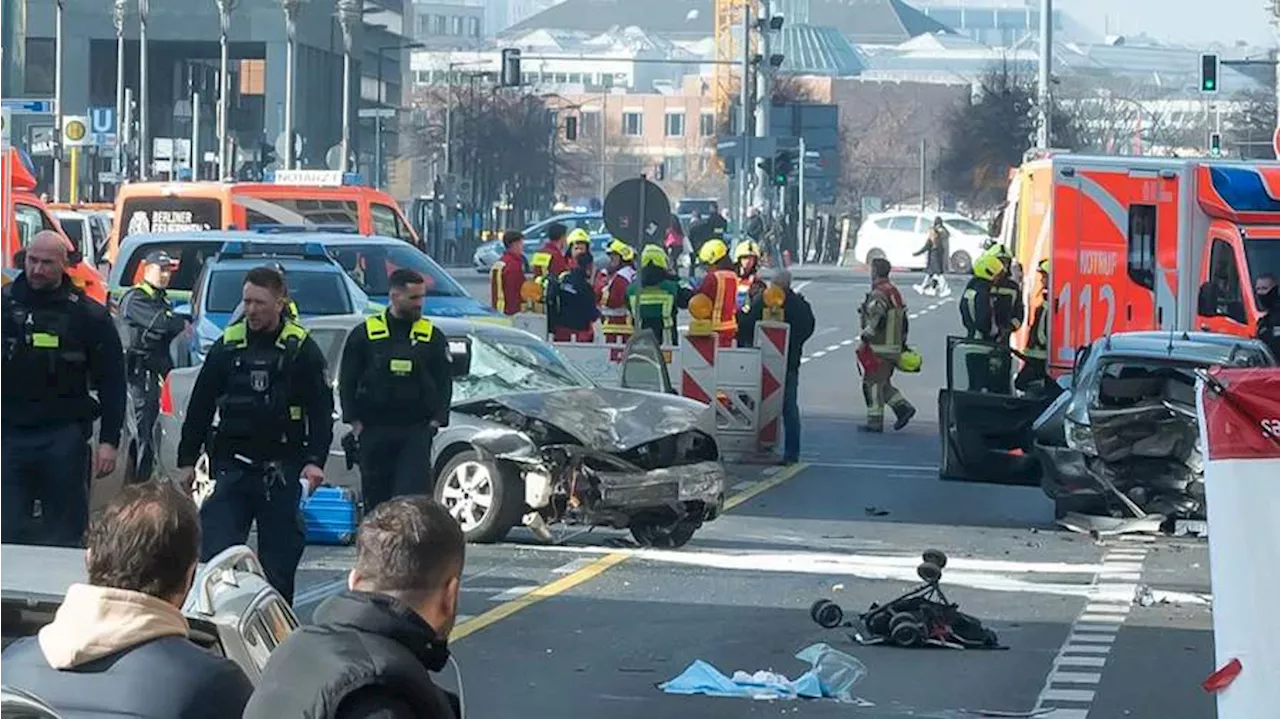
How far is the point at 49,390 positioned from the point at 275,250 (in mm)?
14811

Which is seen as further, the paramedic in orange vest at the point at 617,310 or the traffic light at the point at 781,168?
the traffic light at the point at 781,168

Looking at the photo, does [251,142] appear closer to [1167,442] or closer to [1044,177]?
[1044,177]

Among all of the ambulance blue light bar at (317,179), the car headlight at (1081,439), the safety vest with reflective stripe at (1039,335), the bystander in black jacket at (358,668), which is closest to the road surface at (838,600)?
the car headlight at (1081,439)

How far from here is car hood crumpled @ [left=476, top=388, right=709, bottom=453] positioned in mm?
17016

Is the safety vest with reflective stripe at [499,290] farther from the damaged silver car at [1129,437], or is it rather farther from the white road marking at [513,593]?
the white road marking at [513,593]

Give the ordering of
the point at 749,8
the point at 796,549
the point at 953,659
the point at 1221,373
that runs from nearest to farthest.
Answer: the point at 1221,373 → the point at 953,659 → the point at 796,549 → the point at 749,8

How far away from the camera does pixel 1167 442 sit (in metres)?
18.6

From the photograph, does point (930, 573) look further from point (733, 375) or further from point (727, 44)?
point (727, 44)

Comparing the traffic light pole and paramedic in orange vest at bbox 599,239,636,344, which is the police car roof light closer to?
paramedic in orange vest at bbox 599,239,636,344

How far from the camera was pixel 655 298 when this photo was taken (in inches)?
1072

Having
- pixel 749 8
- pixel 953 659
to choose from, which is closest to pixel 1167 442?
pixel 953 659

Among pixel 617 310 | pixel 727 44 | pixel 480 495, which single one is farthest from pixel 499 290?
pixel 727 44

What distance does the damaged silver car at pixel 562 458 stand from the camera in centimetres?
1688

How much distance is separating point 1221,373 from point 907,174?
164975mm
